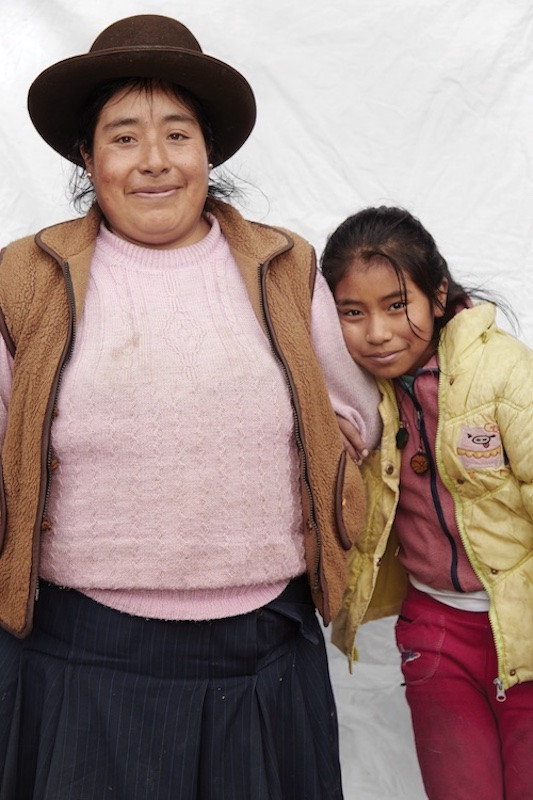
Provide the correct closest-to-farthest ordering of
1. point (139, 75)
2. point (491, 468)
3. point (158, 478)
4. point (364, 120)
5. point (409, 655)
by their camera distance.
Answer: point (158, 478)
point (139, 75)
point (491, 468)
point (409, 655)
point (364, 120)

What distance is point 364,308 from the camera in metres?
1.82

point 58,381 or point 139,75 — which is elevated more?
point 139,75

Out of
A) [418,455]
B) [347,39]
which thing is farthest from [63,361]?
[347,39]

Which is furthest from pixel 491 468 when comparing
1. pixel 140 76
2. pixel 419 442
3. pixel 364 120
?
pixel 364 120

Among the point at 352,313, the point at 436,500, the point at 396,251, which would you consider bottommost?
the point at 436,500

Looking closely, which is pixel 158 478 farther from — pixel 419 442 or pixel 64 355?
pixel 419 442

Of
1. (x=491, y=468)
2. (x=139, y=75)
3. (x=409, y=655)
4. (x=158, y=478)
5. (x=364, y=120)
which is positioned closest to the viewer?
(x=158, y=478)

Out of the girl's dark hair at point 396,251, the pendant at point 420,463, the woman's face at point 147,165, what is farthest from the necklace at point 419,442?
the woman's face at point 147,165

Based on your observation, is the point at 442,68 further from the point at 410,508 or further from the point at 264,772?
the point at 264,772

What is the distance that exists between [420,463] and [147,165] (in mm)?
720

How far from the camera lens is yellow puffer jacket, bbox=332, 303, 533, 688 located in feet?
5.75

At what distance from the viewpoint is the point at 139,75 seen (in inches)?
65.7

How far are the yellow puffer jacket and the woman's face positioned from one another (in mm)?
523

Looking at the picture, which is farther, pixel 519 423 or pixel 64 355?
pixel 519 423
